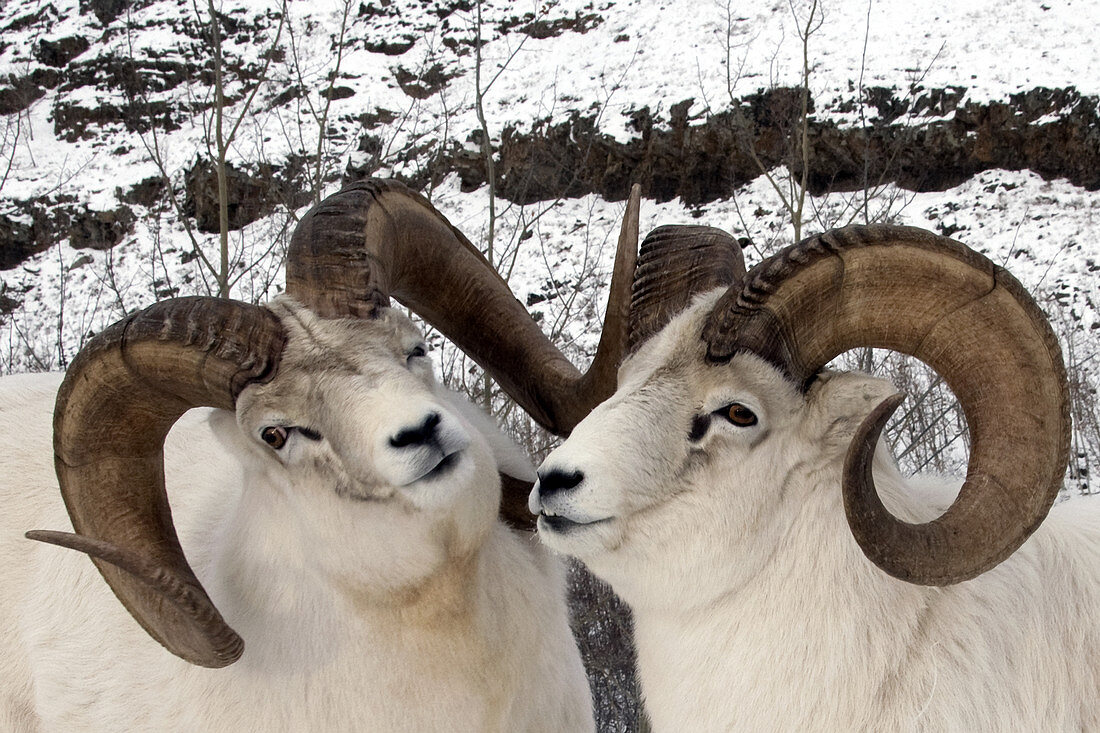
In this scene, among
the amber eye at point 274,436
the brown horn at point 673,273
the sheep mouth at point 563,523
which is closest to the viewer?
the sheep mouth at point 563,523

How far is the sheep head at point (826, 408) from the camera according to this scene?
2514 millimetres

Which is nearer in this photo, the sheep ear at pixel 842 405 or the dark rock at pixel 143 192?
the sheep ear at pixel 842 405

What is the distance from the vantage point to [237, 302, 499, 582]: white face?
10.1ft

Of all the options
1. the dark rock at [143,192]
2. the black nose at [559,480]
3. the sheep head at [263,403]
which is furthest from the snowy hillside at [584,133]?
the black nose at [559,480]

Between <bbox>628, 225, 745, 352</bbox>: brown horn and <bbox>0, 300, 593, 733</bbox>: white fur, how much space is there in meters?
0.82

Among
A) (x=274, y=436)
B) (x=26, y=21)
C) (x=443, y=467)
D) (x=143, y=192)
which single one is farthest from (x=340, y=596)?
(x=26, y=21)

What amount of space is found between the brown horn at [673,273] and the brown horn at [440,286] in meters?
0.07

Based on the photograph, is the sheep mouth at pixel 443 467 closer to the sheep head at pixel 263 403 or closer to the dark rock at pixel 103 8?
the sheep head at pixel 263 403

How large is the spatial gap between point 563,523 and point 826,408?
3.07 ft

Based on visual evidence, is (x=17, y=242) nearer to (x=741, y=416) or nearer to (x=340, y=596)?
(x=340, y=596)

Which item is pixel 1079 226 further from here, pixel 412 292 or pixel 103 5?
pixel 103 5

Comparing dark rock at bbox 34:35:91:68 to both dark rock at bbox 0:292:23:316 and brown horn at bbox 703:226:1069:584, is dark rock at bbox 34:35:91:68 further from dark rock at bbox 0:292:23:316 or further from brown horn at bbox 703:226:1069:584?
brown horn at bbox 703:226:1069:584

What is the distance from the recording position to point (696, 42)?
91.2 feet

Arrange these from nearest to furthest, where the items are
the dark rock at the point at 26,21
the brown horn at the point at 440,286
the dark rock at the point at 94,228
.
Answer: the brown horn at the point at 440,286
the dark rock at the point at 94,228
the dark rock at the point at 26,21
